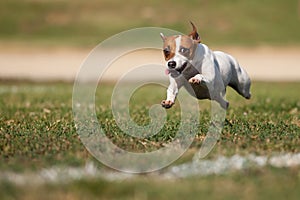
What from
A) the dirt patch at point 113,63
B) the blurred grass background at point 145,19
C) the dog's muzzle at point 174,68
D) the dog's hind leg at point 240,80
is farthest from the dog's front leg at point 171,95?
the blurred grass background at point 145,19

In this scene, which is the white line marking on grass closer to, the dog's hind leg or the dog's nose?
the dog's nose

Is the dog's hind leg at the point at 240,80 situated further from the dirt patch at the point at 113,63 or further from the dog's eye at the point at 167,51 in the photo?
the dirt patch at the point at 113,63

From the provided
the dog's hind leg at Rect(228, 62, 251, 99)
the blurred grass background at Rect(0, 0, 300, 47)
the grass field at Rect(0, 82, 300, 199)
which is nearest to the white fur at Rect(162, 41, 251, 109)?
the dog's hind leg at Rect(228, 62, 251, 99)

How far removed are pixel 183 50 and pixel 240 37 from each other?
1445 inches

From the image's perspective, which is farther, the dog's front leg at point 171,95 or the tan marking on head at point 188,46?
the dog's front leg at point 171,95

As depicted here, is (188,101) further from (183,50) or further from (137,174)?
(137,174)

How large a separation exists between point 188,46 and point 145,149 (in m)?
1.98

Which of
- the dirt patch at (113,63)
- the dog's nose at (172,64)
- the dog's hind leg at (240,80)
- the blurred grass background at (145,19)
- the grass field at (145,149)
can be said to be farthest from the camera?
the blurred grass background at (145,19)

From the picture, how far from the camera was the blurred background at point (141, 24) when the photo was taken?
136ft

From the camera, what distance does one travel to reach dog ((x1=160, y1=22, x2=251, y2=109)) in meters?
9.11

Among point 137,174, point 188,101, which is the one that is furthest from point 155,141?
point 188,101

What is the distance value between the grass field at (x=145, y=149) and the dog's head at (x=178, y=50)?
89cm

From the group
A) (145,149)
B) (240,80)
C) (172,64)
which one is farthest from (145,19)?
(145,149)

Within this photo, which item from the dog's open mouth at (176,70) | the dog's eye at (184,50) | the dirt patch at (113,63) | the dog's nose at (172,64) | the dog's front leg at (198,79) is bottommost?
the dirt patch at (113,63)
